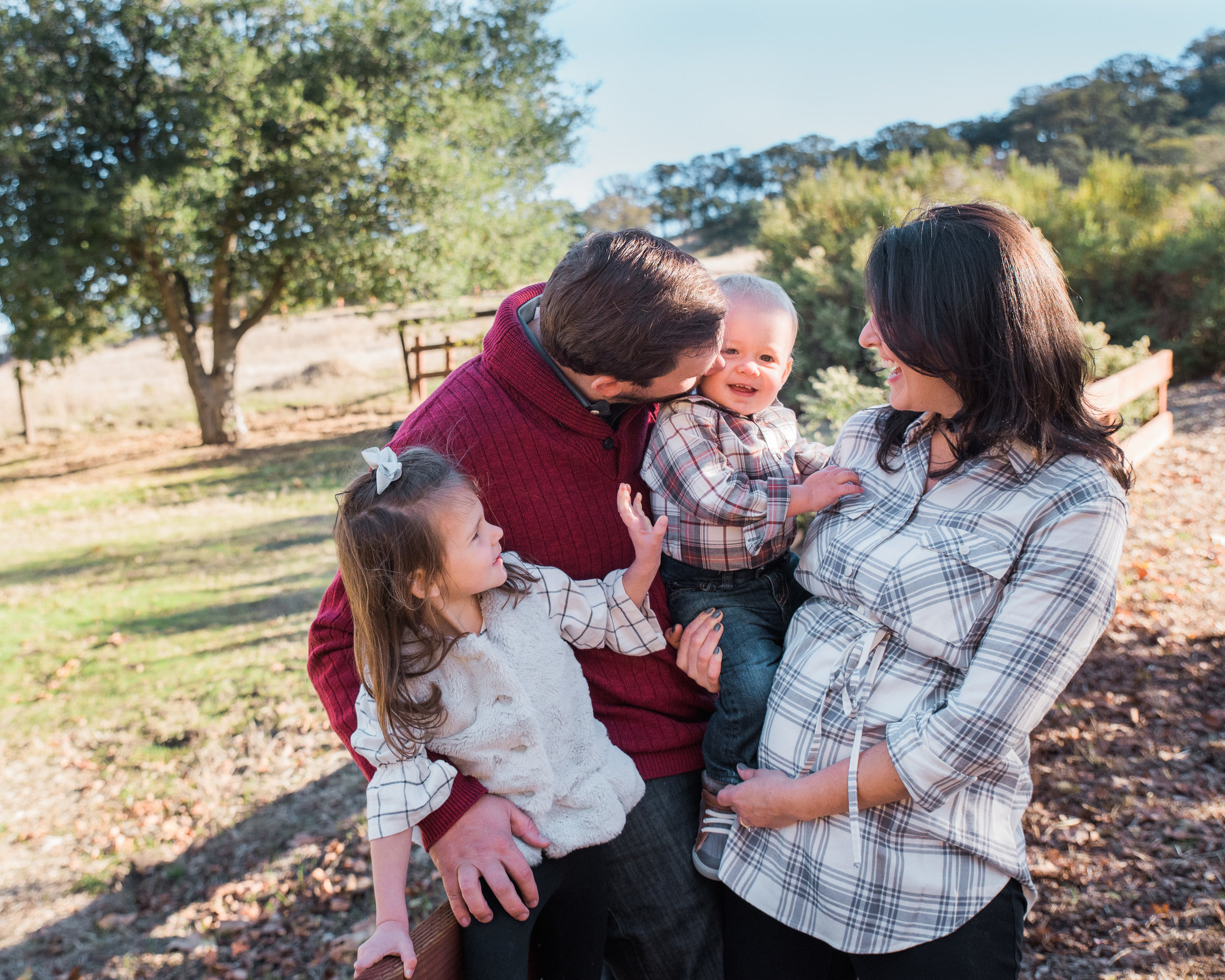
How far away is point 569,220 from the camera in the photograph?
2044 centimetres

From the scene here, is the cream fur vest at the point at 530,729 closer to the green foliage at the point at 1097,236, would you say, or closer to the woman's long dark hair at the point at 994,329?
the woman's long dark hair at the point at 994,329

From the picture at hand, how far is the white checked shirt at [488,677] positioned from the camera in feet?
5.50

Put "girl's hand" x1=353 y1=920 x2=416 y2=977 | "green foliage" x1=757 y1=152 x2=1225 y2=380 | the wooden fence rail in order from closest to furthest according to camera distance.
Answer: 1. "girl's hand" x1=353 y1=920 x2=416 y2=977
2. the wooden fence rail
3. "green foliage" x1=757 y1=152 x2=1225 y2=380

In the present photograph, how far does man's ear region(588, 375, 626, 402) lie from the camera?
1953 millimetres

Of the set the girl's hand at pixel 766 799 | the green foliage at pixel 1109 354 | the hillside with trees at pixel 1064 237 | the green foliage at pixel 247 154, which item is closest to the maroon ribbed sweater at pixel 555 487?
the girl's hand at pixel 766 799

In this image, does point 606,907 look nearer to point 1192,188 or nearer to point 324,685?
point 324,685

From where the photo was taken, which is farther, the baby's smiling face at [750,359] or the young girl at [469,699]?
the baby's smiling face at [750,359]

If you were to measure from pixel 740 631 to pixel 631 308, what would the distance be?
0.78m

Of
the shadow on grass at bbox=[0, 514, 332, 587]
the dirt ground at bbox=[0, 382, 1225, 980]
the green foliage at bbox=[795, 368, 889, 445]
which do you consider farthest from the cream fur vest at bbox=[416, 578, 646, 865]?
the shadow on grass at bbox=[0, 514, 332, 587]

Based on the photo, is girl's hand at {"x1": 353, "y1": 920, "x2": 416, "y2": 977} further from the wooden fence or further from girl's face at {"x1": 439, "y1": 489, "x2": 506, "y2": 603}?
the wooden fence

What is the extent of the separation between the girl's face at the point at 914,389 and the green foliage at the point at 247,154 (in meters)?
14.7

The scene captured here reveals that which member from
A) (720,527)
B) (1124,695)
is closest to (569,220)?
(1124,695)

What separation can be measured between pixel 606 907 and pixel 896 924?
59 cm

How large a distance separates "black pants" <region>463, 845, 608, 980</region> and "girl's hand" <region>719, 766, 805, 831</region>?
0.31 m
